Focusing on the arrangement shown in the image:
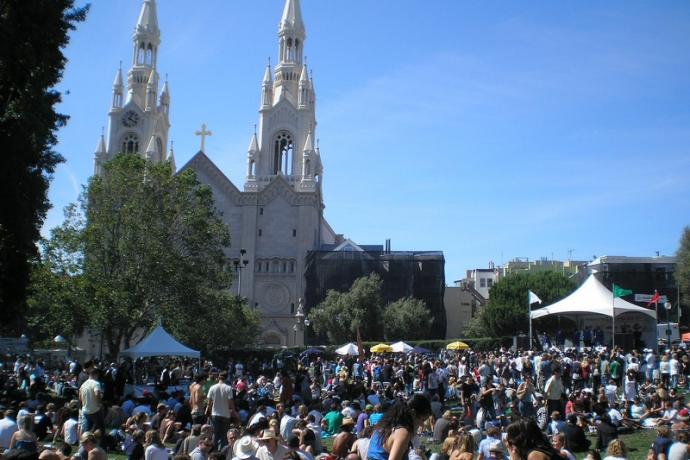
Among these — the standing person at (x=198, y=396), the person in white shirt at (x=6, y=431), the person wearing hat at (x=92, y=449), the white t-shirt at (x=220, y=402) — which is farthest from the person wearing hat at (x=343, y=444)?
the person in white shirt at (x=6, y=431)

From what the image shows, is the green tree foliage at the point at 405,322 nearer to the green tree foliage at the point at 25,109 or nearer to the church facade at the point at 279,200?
the church facade at the point at 279,200

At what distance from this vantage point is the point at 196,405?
1529cm

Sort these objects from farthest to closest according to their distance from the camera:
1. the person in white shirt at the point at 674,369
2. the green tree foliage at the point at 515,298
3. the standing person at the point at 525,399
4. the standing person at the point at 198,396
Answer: the green tree foliage at the point at 515,298 → the person in white shirt at the point at 674,369 → the standing person at the point at 525,399 → the standing person at the point at 198,396

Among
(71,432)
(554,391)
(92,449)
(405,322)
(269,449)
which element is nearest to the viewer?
(269,449)

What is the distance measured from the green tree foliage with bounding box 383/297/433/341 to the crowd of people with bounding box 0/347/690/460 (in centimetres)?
2681

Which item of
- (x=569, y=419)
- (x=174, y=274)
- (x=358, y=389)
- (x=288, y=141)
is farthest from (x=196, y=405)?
(x=288, y=141)

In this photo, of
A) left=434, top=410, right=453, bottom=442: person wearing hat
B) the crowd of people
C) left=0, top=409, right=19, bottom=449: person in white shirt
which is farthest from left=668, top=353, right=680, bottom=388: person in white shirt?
left=0, top=409, right=19, bottom=449: person in white shirt

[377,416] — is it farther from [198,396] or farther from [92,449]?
[92,449]

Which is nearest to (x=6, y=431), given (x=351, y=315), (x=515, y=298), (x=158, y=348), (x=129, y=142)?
(x=158, y=348)

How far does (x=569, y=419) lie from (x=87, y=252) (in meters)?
26.2

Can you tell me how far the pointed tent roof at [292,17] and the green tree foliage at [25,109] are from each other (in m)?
57.5

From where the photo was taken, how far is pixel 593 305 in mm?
26500

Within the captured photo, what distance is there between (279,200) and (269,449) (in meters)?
59.8

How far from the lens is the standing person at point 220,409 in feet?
43.4
